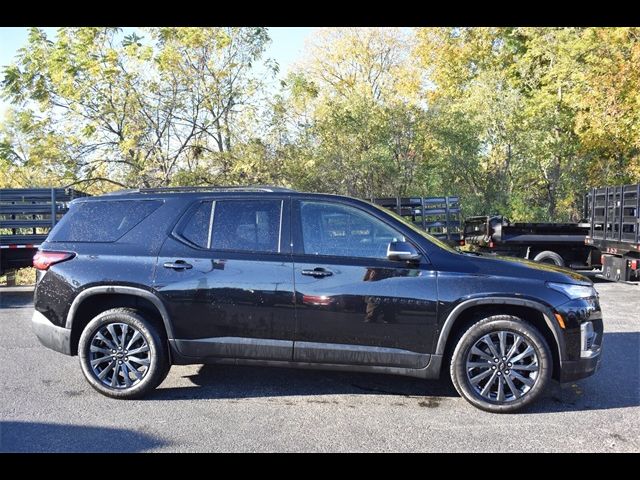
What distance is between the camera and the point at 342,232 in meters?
4.82

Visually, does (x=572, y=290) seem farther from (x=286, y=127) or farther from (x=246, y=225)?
(x=286, y=127)

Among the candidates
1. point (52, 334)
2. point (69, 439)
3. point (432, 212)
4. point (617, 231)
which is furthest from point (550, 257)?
point (69, 439)

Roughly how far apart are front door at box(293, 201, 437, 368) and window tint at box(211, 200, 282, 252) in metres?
0.33

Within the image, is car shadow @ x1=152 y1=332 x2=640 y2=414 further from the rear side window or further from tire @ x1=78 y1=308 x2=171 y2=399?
the rear side window

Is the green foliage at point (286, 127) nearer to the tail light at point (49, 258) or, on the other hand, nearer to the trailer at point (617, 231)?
the trailer at point (617, 231)

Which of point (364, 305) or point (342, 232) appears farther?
point (342, 232)

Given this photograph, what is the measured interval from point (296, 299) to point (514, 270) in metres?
1.81

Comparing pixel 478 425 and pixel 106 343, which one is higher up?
pixel 106 343

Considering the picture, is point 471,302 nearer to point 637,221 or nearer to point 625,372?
point 625,372

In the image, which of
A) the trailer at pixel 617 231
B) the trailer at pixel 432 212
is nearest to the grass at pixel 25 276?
the trailer at pixel 432 212

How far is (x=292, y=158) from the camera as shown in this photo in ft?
53.1

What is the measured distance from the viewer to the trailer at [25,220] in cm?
1107

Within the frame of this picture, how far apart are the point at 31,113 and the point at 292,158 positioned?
7623 millimetres
